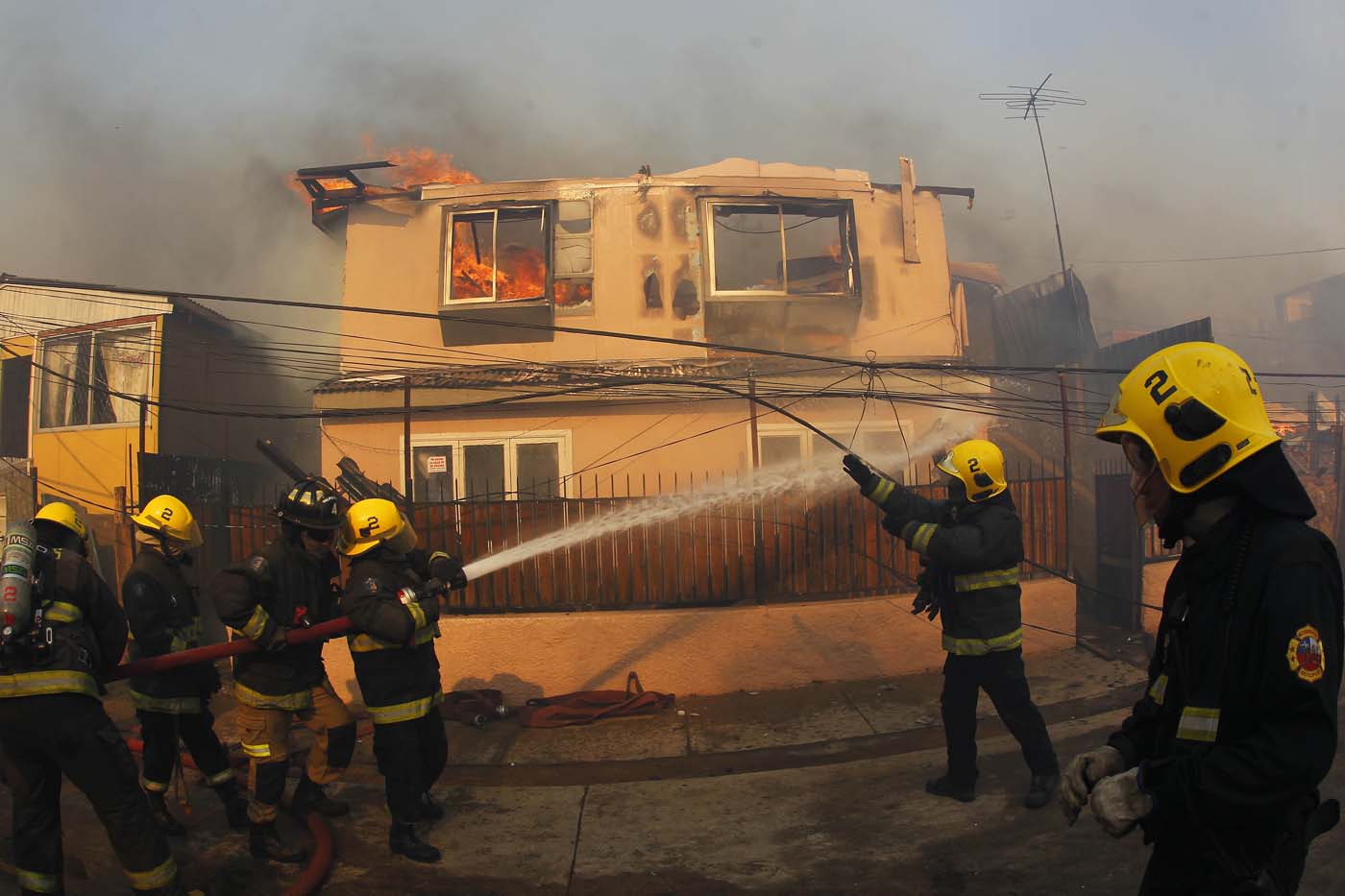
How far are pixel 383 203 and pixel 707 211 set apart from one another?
4.82 meters

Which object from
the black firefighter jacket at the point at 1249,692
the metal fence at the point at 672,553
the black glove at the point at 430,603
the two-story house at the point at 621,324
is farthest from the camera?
the two-story house at the point at 621,324

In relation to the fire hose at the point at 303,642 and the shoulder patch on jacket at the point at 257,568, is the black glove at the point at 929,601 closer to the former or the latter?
the fire hose at the point at 303,642

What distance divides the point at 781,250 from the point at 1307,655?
11.5 metres

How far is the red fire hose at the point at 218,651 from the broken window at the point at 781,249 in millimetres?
8636

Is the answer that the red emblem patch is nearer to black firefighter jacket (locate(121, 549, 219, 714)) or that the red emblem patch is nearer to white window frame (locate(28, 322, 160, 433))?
black firefighter jacket (locate(121, 549, 219, 714))

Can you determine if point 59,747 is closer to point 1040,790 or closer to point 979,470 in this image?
point 979,470

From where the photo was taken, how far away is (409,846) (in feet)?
15.2

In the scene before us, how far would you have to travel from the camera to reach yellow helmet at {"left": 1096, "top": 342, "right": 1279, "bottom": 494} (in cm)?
196

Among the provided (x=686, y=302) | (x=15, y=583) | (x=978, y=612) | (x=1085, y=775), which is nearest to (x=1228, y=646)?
(x=1085, y=775)

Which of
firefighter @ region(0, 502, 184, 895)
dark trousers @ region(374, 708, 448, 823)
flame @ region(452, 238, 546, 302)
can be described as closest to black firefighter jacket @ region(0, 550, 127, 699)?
firefighter @ region(0, 502, 184, 895)

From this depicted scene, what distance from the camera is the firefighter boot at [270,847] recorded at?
4613 mm

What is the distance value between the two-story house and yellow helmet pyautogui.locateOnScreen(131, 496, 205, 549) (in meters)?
5.97

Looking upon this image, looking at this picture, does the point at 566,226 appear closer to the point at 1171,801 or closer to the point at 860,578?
the point at 860,578

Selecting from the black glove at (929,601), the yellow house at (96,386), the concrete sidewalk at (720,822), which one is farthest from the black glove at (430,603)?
the yellow house at (96,386)
